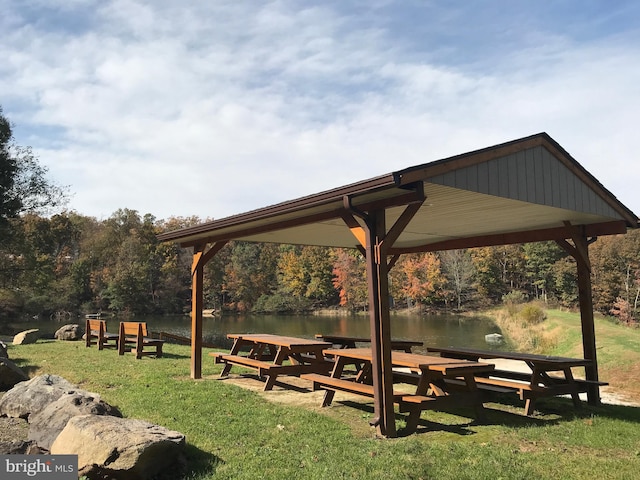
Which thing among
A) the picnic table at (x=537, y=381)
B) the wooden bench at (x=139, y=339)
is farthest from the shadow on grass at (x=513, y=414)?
the wooden bench at (x=139, y=339)

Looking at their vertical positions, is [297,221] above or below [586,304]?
above

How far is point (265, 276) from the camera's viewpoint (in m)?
49.6

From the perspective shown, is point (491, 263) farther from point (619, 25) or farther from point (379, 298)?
point (379, 298)

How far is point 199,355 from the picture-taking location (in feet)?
27.2

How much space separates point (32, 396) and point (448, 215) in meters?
5.25

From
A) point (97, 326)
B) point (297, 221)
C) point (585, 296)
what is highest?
point (297, 221)

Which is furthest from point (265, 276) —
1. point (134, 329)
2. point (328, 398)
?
point (328, 398)

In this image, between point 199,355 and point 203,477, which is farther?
point 199,355

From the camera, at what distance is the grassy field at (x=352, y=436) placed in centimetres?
380

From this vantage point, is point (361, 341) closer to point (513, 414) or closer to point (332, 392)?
point (332, 392)

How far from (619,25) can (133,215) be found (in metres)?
48.2

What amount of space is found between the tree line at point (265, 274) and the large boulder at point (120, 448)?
3247 cm

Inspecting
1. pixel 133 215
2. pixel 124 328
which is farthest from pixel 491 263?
pixel 124 328

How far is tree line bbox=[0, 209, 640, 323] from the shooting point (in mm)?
41719
